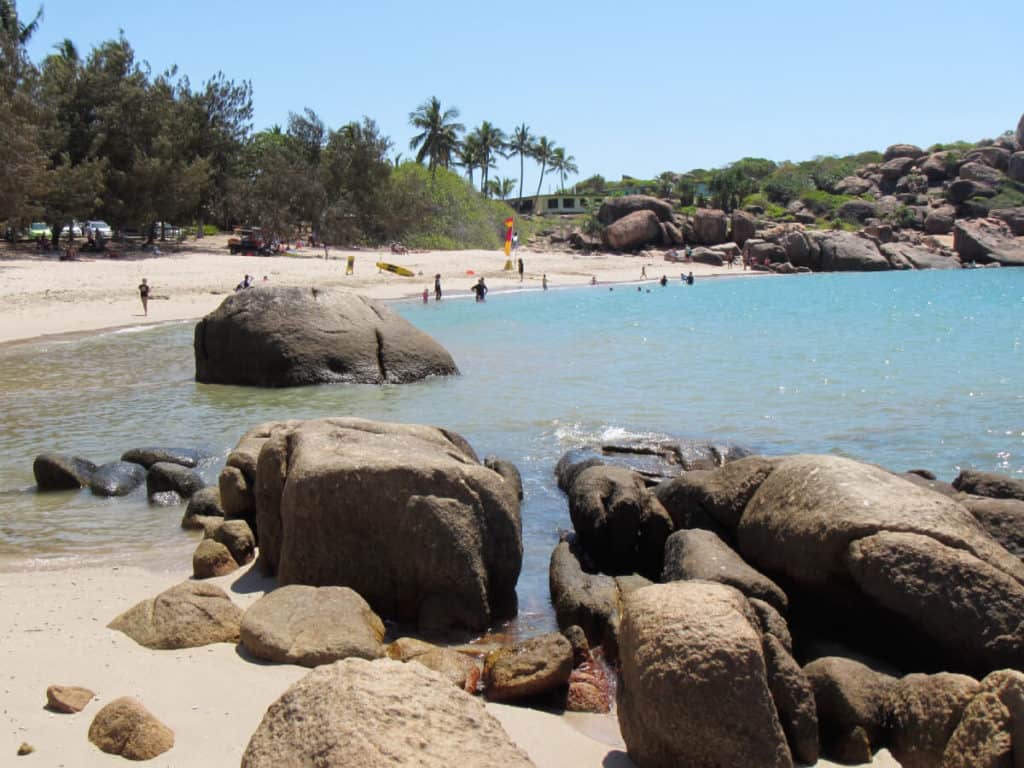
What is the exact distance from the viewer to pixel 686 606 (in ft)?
15.2

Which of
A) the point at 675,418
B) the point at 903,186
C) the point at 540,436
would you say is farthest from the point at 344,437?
the point at 903,186

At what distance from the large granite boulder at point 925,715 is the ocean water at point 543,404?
2532 mm

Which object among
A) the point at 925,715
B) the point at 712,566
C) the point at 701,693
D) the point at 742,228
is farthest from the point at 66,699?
the point at 742,228

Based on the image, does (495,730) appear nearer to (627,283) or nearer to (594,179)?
(627,283)

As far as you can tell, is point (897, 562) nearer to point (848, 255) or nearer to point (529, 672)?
point (529, 672)

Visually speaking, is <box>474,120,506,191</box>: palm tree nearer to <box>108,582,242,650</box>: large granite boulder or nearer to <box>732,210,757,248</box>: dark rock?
<box>732,210,757,248</box>: dark rock

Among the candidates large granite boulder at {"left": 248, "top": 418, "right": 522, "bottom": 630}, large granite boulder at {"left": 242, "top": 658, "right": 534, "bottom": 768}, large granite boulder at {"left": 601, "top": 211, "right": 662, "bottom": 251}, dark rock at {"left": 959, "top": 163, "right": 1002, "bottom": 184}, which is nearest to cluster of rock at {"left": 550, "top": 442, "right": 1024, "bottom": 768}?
large granite boulder at {"left": 248, "top": 418, "right": 522, "bottom": 630}

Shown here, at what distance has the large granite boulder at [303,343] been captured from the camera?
17.1 m

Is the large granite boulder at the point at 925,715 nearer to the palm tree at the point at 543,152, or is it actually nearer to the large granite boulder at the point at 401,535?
the large granite boulder at the point at 401,535

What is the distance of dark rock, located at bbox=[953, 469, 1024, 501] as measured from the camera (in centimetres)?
883

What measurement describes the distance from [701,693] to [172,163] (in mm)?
45734

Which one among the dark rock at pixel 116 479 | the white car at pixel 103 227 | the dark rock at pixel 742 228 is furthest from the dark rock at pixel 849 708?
the dark rock at pixel 742 228

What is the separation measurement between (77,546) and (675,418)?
948 centimetres

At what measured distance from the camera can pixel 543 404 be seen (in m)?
16.4
